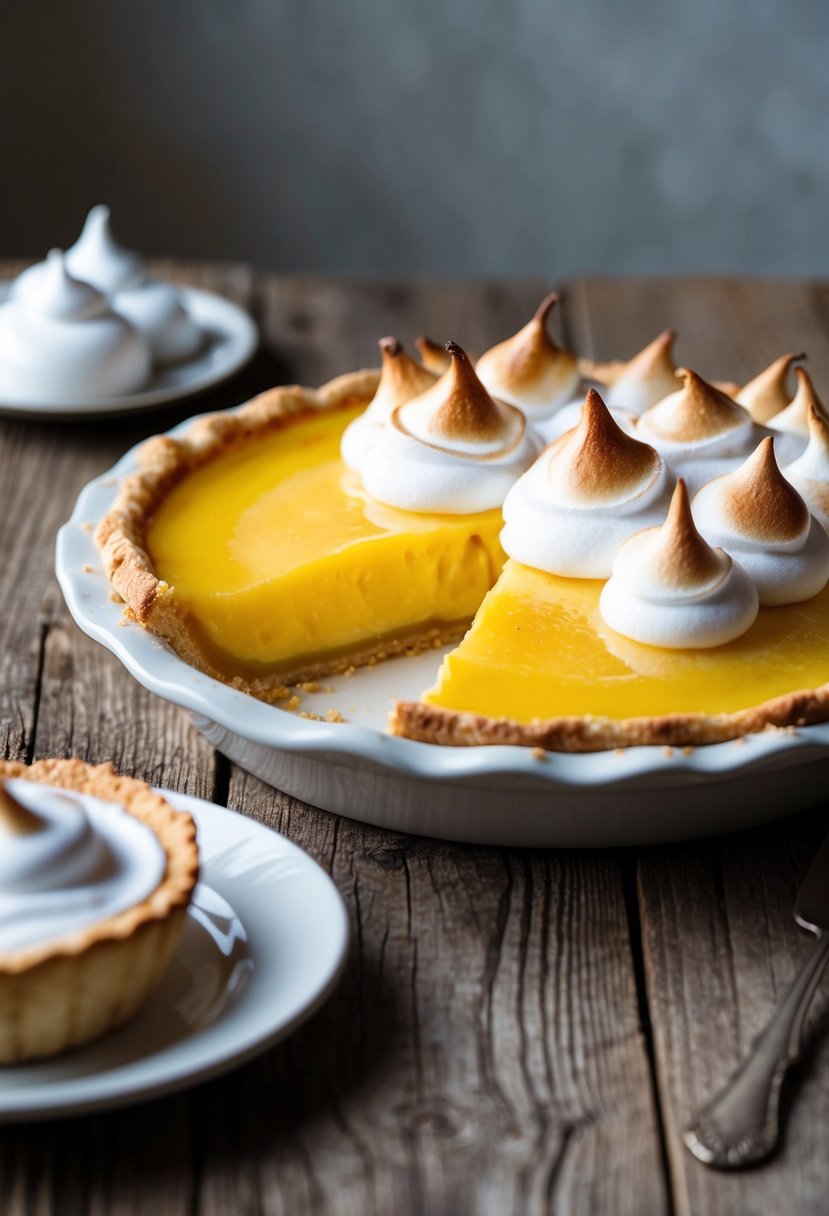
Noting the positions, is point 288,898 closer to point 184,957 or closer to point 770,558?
point 184,957

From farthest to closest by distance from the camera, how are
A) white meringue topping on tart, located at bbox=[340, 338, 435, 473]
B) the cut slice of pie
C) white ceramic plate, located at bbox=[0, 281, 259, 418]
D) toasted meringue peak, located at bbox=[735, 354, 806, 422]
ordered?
white ceramic plate, located at bbox=[0, 281, 259, 418]
toasted meringue peak, located at bbox=[735, 354, 806, 422]
white meringue topping on tart, located at bbox=[340, 338, 435, 473]
the cut slice of pie

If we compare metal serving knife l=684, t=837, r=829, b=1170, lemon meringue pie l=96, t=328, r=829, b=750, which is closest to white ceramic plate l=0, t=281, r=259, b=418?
lemon meringue pie l=96, t=328, r=829, b=750

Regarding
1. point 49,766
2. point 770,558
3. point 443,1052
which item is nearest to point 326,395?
point 770,558

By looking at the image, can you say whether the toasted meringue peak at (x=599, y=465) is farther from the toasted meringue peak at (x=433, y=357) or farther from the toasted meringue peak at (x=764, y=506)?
the toasted meringue peak at (x=433, y=357)

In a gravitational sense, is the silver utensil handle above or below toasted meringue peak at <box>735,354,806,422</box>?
below

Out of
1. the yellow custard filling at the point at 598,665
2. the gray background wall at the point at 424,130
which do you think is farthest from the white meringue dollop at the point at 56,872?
the gray background wall at the point at 424,130

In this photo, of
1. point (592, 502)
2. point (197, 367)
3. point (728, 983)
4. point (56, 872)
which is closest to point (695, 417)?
point (592, 502)

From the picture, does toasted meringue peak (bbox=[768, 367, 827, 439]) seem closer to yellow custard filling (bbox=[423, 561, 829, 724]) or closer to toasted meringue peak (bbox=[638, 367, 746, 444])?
toasted meringue peak (bbox=[638, 367, 746, 444])

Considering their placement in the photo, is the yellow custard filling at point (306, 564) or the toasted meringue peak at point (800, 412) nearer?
the yellow custard filling at point (306, 564)
